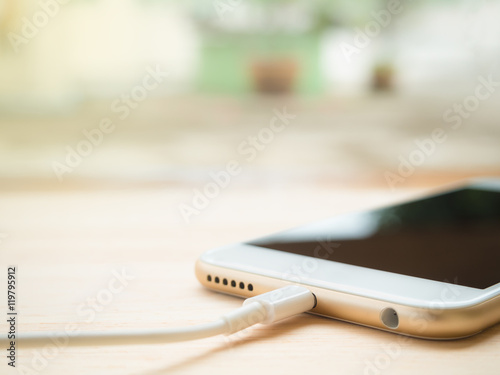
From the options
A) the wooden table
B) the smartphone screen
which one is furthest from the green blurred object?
the smartphone screen

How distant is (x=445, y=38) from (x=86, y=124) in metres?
0.86

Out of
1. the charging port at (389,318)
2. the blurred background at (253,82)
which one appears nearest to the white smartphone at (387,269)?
the charging port at (389,318)

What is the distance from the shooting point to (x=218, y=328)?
42cm

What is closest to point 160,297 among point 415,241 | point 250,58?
point 415,241

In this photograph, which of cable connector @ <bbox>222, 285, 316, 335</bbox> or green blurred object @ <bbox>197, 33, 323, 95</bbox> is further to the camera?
green blurred object @ <bbox>197, 33, 323, 95</bbox>

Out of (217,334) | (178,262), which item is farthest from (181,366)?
(178,262)

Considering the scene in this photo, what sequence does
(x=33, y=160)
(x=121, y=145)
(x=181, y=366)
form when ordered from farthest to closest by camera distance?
(x=121, y=145)
(x=33, y=160)
(x=181, y=366)

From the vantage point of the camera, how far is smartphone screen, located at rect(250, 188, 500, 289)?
0.51m

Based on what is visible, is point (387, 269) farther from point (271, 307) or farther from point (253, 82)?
point (253, 82)

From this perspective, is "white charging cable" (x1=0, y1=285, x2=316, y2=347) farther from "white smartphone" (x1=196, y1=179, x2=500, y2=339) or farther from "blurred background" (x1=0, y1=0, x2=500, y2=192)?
"blurred background" (x1=0, y1=0, x2=500, y2=192)

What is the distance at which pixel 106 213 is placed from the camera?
2.98ft

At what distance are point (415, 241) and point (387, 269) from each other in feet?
0.33

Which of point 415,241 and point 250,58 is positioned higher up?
point 250,58

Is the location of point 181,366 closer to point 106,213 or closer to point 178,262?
point 178,262
